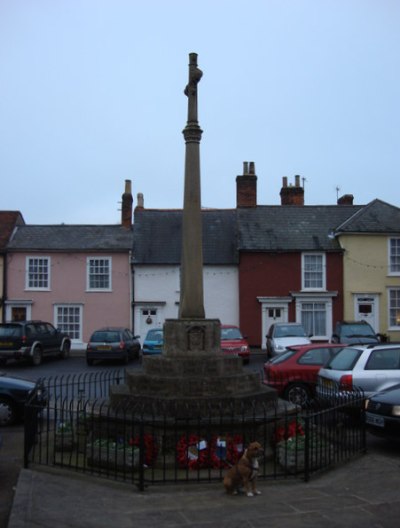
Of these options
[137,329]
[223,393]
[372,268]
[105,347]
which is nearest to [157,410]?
[223,393]

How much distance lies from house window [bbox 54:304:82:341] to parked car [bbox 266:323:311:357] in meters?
10.1

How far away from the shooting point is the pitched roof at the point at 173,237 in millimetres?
28953

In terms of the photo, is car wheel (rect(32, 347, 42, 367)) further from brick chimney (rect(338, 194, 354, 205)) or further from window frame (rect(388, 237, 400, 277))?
brick chimney (rect(338, 194, 354, 205))

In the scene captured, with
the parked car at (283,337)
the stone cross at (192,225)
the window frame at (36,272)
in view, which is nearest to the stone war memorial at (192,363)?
the stone cross at (192,225)

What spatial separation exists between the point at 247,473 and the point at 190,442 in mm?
1361

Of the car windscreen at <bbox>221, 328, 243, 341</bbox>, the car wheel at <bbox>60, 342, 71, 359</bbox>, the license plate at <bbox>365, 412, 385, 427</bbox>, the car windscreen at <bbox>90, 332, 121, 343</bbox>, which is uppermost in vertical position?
the car windscreen at <bbox>221, 328, 243, 341</bbox>

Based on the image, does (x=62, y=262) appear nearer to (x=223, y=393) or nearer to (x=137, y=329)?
(x=137, y=329)

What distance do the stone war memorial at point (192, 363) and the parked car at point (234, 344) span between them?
1060cm

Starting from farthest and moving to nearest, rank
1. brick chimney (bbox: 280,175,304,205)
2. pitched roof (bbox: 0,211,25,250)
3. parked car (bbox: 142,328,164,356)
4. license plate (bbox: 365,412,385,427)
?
brick chimney (bbox: 280,175,304,205), pitched roof (bbox: 0,211,25,250), parked car (bbox: 142,328,164,356), license plate (bbox: 365,412,385,427)

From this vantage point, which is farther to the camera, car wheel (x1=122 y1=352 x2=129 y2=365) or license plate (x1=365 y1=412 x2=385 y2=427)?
car wheel (x1=122 y1=352 x2=129 y2=365)

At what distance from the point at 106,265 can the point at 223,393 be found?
20.6 meters

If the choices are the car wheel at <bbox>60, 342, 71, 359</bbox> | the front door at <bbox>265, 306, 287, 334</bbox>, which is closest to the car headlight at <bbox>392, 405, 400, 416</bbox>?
the car wheel at <bbox>60, 342, 71, 359</bbox>

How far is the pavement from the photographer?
6.25 m

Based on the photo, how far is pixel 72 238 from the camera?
30078mm
